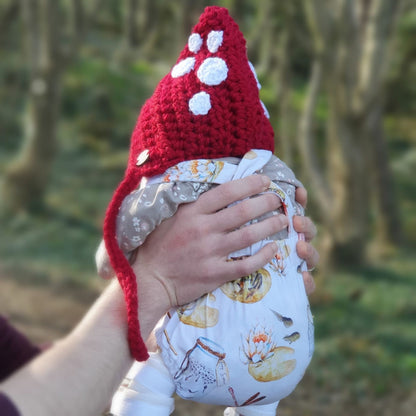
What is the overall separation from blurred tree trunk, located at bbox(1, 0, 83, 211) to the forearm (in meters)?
5.78

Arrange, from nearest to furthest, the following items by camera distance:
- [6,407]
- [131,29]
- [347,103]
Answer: [6,407], [347,103], [131,29]

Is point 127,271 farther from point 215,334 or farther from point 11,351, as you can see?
point 11,351

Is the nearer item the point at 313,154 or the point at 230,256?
the point at 230,256

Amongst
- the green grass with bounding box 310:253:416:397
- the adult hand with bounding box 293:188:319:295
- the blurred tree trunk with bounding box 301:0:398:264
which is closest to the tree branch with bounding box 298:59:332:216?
the blurred tree trunk with bounding box 301:0:398:264

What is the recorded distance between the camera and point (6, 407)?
1.05m

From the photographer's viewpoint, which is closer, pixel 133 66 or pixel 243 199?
pixel 243 199

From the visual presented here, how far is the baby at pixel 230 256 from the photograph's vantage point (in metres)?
1.51

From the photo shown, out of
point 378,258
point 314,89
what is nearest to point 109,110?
point 314,89

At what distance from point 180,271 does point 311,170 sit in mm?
4092

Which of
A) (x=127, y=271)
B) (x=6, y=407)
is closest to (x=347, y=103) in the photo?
(x=127, y=271)

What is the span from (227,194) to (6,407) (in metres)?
→ 0.78

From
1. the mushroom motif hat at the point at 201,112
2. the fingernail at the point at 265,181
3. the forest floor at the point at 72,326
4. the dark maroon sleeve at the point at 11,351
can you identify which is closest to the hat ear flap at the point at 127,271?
the mushroom motif hat at the point at 201,112

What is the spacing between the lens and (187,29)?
625cm

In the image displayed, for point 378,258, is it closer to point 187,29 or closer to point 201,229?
point 187,29
